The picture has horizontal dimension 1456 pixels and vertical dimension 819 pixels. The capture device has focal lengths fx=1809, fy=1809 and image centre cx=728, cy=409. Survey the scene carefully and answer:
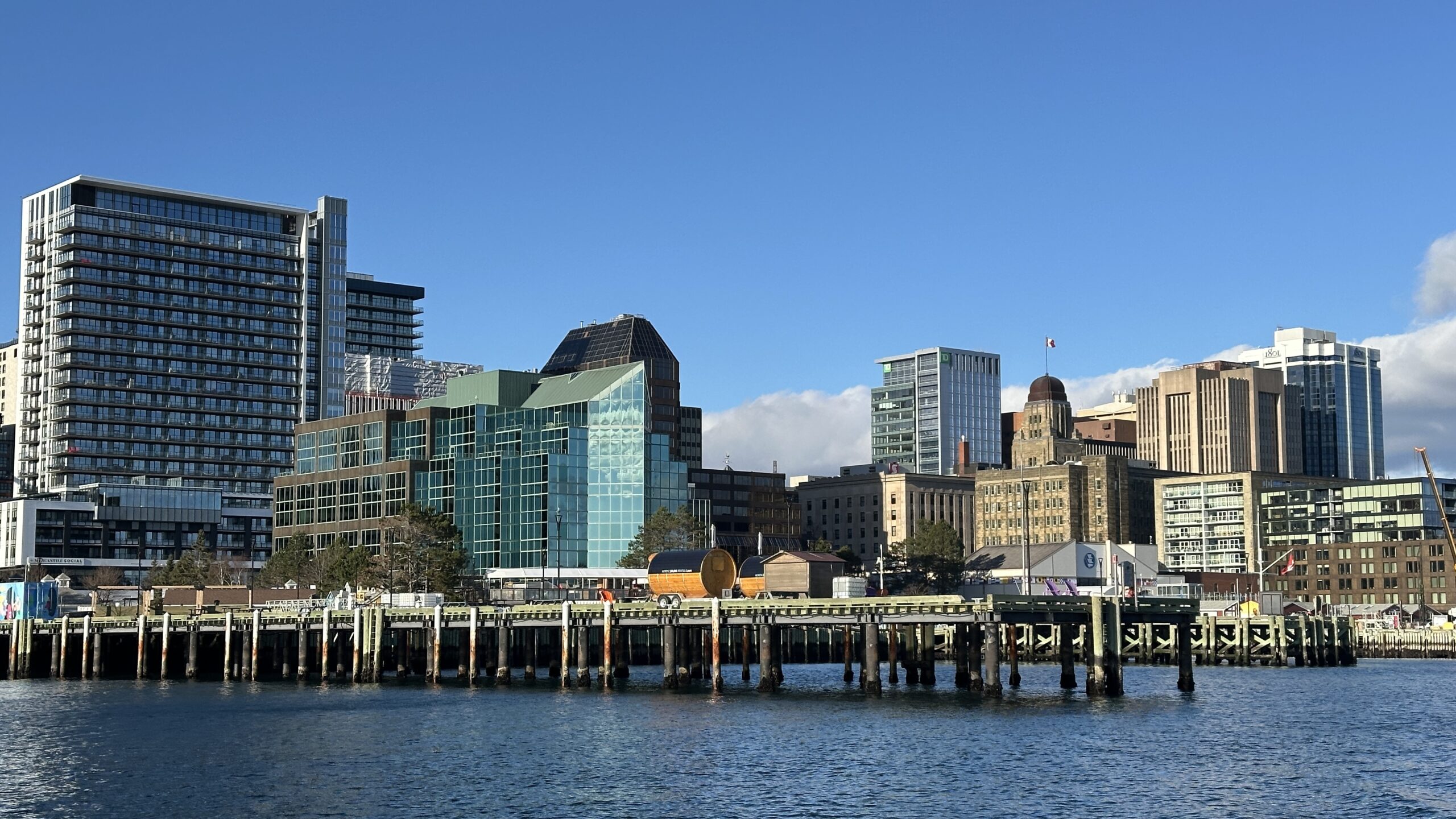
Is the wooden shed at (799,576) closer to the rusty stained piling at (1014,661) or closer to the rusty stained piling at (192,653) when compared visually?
the rusty stained piling at (1014,661)

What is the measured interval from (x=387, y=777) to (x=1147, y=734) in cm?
3778

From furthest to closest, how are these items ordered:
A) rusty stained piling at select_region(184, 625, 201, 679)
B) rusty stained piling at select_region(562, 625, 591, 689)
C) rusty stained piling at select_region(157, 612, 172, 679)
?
1. rusty stained piling at select_region(184, 625, 201, 679)
2. rusty stained piling at select_region(157, 612, 172, 679)
3. rusty stained piling at select_region(562, 625, 591, 689)

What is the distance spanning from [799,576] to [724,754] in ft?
173

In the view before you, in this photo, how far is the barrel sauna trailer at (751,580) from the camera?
13762 centimetres

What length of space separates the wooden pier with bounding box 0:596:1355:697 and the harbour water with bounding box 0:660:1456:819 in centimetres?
396

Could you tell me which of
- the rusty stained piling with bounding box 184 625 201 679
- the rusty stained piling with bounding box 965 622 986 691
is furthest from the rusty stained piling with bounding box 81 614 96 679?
the rusty stained piling with bounding box 965 622 986 691

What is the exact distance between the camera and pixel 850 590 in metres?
147

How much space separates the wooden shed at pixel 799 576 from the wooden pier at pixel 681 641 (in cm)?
522

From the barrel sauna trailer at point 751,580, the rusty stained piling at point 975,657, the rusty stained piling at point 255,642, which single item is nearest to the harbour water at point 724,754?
the rusty stained piling at point 975,657

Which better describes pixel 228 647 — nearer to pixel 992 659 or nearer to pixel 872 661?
pixel 872 661

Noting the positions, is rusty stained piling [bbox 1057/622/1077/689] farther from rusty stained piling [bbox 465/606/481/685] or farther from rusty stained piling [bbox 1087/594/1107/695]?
rusty stained piling [bbox 465/606/481/685]

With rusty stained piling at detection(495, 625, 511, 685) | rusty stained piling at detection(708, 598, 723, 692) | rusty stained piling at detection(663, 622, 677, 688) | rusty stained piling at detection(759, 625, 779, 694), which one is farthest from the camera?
rusty stained piling at detection(495, 625, 511, 685)

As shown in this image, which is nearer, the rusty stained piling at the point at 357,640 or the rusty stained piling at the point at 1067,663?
the rusty stained piling at the point at 1067,663

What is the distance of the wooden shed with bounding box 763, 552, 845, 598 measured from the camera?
13488 cm
